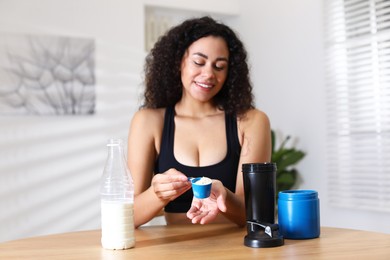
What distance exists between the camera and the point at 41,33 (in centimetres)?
372

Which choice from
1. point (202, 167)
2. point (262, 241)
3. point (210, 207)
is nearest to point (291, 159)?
point (202, 167)

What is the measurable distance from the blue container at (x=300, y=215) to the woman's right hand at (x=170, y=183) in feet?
0.93

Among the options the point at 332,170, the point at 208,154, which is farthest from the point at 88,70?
the point at 208,154

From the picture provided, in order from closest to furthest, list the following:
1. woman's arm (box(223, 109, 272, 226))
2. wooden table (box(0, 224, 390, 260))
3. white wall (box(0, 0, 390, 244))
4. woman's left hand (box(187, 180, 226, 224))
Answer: wooden table (box(0, 224, 390, 260)) < woman's left hand (box(187, 180, 226, 224)) < woman's arm (box(223, 109, 272, 226)) < white wall (box(0, 0, 390, 244))

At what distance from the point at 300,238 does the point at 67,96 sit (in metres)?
2.76

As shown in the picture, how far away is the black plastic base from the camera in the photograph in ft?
4.21

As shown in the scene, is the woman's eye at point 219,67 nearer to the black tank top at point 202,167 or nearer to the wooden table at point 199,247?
the black tank top at point 202,167

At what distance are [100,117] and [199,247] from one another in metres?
2.75

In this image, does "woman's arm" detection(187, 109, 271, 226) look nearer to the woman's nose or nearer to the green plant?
the woman's nose

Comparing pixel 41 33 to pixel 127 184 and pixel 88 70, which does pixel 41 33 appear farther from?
pixel 127 184

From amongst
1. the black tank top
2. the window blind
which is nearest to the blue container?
the black tank top

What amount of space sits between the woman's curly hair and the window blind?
139cm

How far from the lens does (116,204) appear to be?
1.31 metres

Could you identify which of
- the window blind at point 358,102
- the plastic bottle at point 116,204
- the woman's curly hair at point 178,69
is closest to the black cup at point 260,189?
the plastic bottle at point 116,204
